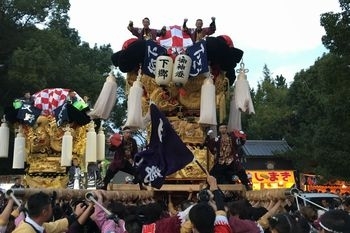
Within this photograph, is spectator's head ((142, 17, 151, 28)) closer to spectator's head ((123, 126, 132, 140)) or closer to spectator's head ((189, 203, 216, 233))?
spectator's head ((123, 126, 132, 140))

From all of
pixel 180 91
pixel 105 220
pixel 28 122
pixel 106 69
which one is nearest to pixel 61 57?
pixel 106 69

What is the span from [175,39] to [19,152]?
481 centimetres

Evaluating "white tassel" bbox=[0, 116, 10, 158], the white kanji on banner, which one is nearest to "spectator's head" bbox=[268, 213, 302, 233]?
the white kanji on banner

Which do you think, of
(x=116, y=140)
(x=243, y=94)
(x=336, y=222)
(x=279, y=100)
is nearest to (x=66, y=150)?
(x=116, y=140)

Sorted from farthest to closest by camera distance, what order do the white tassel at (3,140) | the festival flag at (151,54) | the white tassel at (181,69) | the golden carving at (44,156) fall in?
the golden carving at (44,156) → the white tassel at (3,140) → the festival flag at (151,54) → the white tassel at (181,69)

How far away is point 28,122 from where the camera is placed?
13648mm

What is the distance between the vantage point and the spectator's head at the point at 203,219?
380cm

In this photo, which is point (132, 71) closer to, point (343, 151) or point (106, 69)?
point (343, 151)

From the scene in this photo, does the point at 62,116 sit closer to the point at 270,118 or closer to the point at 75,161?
the point at 75,161

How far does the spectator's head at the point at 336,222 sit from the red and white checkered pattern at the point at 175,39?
7472mm

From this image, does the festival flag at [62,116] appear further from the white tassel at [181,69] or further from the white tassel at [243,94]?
the white tassel at [243,94]

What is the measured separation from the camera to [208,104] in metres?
9.74

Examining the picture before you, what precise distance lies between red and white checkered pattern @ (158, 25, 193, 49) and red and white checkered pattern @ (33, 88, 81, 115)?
13.5 ft

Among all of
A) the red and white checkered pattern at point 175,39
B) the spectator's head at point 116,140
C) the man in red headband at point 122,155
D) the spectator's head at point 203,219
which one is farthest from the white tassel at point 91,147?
the spectator's head at point 203,219
